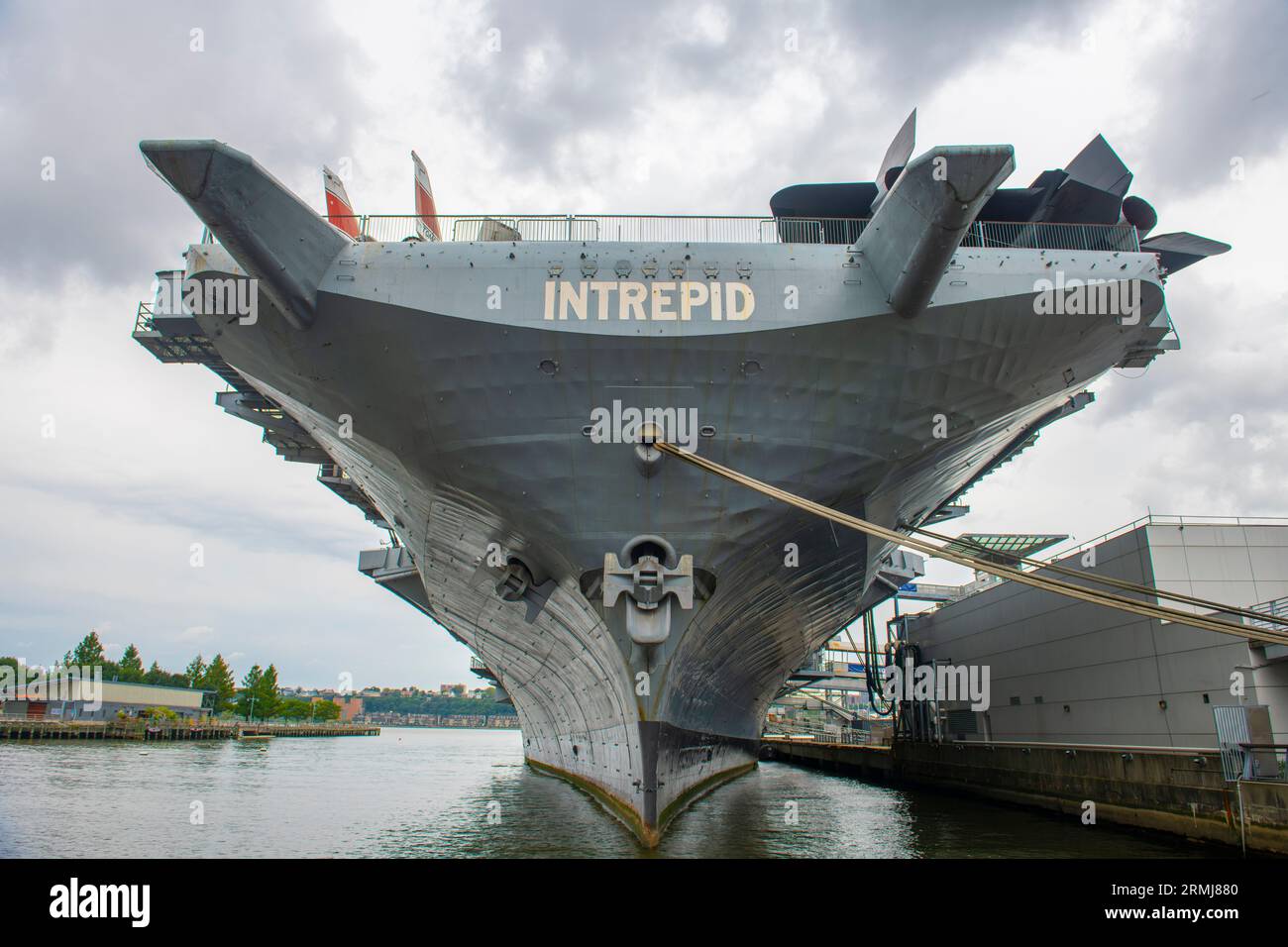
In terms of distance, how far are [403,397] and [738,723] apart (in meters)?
14.7

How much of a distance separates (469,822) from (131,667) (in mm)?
76909

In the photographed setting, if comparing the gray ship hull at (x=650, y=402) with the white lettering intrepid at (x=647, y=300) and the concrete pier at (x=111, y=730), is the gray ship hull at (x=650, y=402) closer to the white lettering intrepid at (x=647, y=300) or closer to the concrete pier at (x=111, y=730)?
the white lettering intrepid at (x=647, y=300)

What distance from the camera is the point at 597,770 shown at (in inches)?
519

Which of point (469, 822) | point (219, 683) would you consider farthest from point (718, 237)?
point (219, 683)

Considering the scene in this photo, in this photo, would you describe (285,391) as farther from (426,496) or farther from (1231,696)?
(1231,696)

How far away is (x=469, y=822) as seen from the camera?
13.0 m

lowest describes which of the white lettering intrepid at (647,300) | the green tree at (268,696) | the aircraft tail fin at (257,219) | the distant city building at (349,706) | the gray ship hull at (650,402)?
the distant city building at (349,706)

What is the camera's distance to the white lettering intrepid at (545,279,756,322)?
26.2 feet

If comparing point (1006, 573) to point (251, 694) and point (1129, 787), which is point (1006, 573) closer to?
point (1129, 787)

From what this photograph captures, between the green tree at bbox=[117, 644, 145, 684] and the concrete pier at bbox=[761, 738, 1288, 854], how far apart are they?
7654cm

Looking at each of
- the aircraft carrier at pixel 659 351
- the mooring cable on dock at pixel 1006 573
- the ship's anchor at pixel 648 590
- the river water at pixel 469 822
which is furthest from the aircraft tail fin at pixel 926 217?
the river water at pixel 469 822

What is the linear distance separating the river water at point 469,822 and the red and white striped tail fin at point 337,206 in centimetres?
787

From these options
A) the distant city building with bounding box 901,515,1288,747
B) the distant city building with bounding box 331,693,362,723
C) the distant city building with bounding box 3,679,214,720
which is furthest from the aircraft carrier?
the distant city building with bounding box 331,693,362,723

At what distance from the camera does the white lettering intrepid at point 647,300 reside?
26.2 ft
